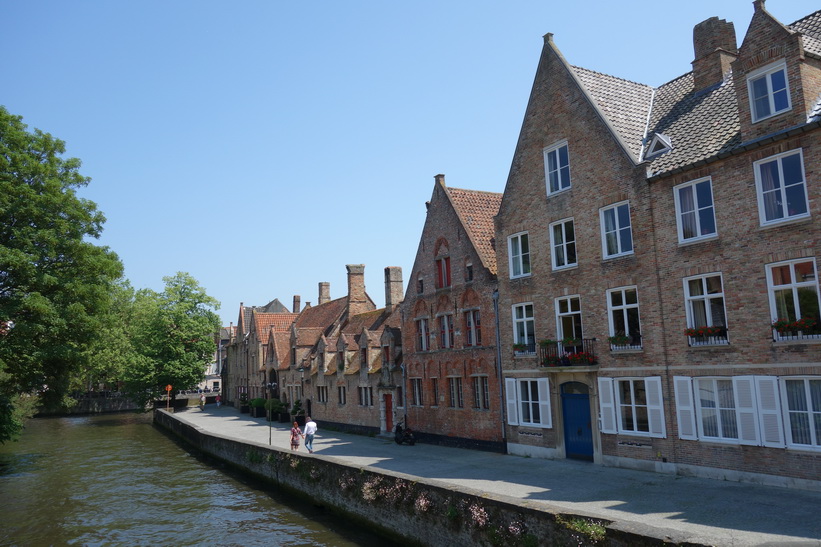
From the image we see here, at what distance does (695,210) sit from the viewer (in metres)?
17.6

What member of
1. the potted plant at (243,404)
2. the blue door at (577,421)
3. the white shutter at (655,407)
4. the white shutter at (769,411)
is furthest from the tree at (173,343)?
the white shutter at (769,411)

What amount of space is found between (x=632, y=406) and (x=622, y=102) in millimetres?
11322

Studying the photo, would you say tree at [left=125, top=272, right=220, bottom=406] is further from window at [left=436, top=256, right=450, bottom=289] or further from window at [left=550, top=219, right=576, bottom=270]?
window at [left=550, top=219, right=576, bottom=270]

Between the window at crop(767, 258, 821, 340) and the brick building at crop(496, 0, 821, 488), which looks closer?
the window at crop(767, 258, 821, 340)

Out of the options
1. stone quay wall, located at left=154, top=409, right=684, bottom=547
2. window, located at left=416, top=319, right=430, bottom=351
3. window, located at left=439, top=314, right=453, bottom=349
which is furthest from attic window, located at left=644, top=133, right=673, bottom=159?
window, located at left=416, top=319, right=430, bottom=351

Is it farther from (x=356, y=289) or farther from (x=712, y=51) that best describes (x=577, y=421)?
(x=356, y=289)

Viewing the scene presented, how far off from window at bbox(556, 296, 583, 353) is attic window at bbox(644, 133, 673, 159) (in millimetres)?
5565

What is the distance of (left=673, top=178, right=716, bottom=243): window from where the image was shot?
56.5 feet

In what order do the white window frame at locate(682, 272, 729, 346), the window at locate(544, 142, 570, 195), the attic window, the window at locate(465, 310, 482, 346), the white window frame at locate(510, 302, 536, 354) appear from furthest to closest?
the window at locate(465, 310, 482, 346) → the white window frame at locate(510, 302, 536, 354) → the window at locate(544, 142, 570, 195) → the attic window → the white window frame at locate(682, 272, 729, 346)

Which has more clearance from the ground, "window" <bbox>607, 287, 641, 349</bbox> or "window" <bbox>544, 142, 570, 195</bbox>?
"window" <bbox>544, 142, 570, 195</bbox>

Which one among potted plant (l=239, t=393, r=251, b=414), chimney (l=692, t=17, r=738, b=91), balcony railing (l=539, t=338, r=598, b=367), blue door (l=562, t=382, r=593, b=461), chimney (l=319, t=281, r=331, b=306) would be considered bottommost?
potted plant (l=239, t=393, r=251, b=414)

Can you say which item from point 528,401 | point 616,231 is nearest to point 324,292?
point 528,401

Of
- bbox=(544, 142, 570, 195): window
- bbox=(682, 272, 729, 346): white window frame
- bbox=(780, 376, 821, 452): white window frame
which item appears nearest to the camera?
bbox=(780, 376, 821, 452): white window frame

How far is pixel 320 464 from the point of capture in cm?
2075
